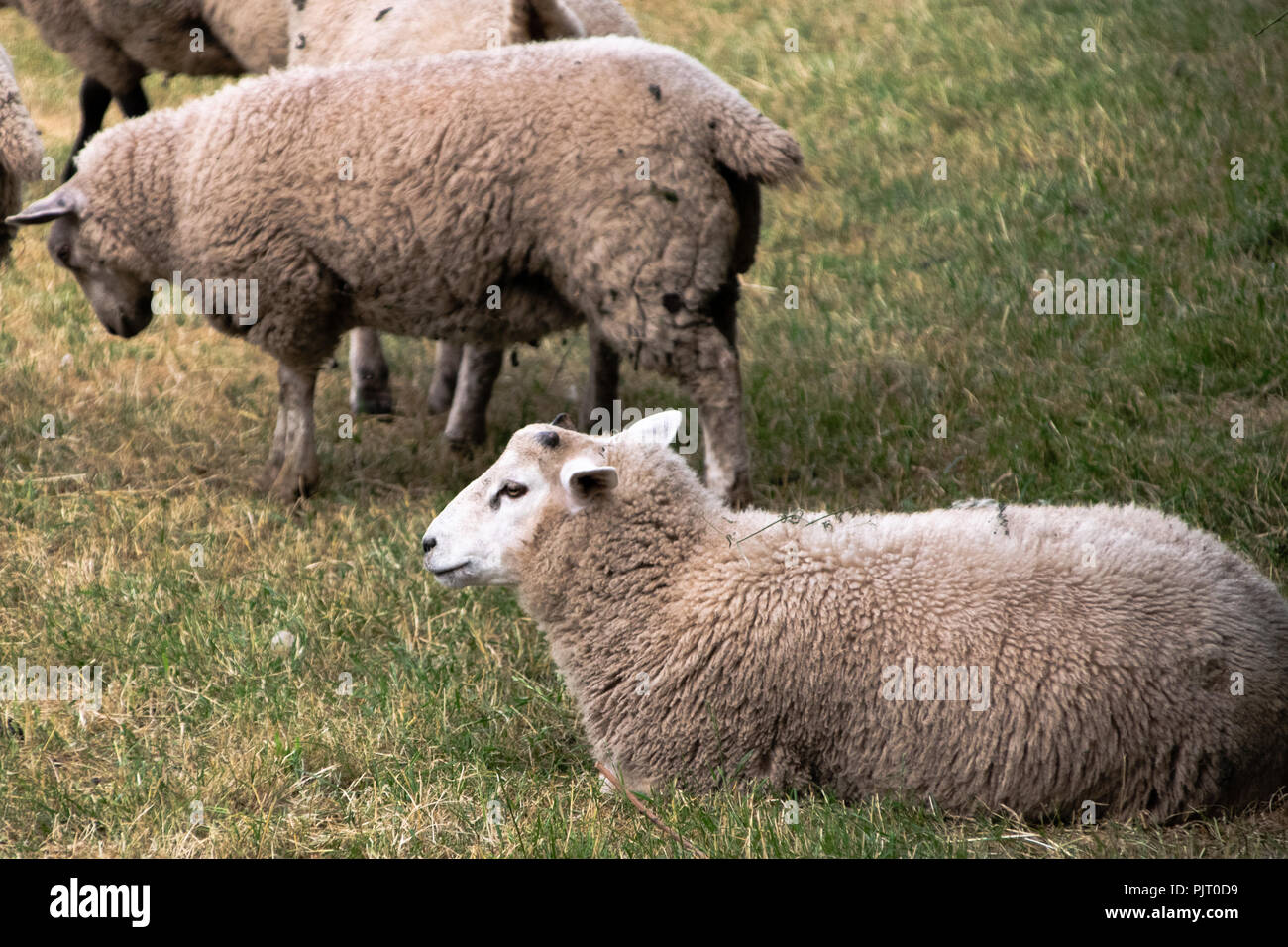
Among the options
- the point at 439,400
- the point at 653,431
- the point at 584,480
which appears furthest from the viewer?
the point at 439,400

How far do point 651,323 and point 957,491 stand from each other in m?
1.44

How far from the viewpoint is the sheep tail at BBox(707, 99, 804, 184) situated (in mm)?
5379

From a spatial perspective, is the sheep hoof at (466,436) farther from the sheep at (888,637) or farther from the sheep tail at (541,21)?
the sheep at (888,637)

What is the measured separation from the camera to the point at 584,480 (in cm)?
384

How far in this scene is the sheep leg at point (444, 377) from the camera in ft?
24.2

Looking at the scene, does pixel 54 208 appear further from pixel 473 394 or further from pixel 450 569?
pixel 450 569

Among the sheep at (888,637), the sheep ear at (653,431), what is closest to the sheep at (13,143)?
the sheep at (888,637)

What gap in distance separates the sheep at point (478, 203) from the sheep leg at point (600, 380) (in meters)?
0.65

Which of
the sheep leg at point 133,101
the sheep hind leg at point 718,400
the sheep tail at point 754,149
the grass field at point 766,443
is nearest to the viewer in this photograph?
the grass field at point 766,443

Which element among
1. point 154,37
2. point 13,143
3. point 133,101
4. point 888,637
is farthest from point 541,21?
point 888,637

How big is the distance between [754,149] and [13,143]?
3228 mm

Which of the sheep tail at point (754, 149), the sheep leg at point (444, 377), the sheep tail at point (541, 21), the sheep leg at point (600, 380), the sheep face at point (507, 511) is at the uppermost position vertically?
the sheep tail at point (541, 21)
